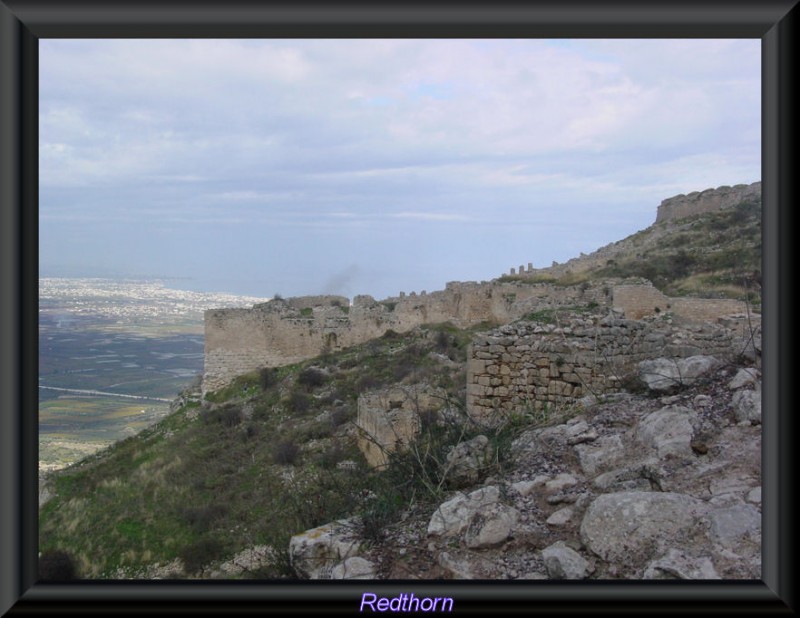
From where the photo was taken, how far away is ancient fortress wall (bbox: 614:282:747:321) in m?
13.4

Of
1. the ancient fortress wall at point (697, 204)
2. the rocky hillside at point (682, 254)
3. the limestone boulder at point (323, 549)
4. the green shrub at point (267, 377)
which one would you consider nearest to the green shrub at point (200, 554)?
the limestone boulder at point (323, 549)

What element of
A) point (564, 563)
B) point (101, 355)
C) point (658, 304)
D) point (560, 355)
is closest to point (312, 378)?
point (658, 304)

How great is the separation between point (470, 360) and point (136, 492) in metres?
7.84

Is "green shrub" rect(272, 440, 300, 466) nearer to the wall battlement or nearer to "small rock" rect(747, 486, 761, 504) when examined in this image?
the wall battlement

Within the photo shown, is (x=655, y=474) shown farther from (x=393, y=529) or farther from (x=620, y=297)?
(x=620, y=297)

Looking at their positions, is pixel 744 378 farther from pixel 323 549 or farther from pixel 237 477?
pixel 237 477

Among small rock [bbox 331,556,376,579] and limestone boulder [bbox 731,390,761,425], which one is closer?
small rock [bbox 331,556,376,579]

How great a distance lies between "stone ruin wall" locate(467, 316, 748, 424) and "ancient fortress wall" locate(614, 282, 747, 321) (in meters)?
7.74

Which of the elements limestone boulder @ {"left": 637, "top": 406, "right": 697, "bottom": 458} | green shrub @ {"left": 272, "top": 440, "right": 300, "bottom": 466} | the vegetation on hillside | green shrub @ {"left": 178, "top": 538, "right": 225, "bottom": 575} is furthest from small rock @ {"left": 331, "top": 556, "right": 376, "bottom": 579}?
green shrub @ {"left": 272, "top": 440, "right": 300, "bottom": 466}

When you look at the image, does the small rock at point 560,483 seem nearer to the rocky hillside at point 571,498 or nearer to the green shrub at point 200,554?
the rocky hillside at point 571,498
